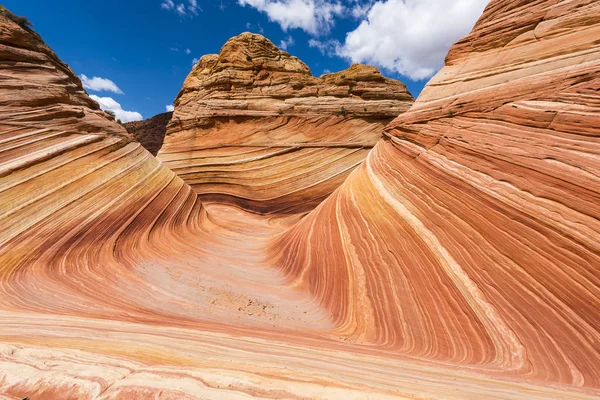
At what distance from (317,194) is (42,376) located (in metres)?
11.0

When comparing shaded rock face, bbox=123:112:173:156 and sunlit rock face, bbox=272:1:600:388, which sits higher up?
shaded rock face, bbox=123:112:173:156

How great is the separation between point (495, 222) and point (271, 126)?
1159 cm

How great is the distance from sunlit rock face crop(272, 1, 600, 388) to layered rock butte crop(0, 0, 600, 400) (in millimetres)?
20

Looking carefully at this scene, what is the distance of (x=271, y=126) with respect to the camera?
13570 millimetres

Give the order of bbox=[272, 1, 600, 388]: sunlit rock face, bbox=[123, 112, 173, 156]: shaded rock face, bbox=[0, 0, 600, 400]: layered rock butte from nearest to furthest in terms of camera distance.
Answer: bbox=[0, 0, 600, 400]: layered rock butte
bbox=[272, 1, 600, 388]: sunlit rock face
bbox=[123, 112, 173, 156]: shaded rock face

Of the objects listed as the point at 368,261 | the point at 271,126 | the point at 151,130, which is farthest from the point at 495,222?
the point at 151,130

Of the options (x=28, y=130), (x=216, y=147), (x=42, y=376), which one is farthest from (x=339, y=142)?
(x=42, y=376)

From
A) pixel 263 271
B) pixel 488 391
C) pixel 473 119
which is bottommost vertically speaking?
pixel 263 271

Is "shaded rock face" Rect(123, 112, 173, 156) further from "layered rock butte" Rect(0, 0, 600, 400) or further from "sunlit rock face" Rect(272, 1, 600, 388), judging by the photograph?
"sunlit rock face" Rect(272, 1, 600, 388)

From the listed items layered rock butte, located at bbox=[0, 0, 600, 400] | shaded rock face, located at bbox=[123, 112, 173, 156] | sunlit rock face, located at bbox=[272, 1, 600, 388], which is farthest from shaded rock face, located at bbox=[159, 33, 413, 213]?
shaded rock face, located at bbox=[123, 112, 173, 156]

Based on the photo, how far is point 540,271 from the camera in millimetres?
2744

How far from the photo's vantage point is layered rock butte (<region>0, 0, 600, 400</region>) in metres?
1.77

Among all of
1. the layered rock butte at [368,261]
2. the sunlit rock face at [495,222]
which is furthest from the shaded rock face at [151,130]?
the sunlit rock face at [495,222]

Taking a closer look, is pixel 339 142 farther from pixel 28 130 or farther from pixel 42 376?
pixel 42 376
